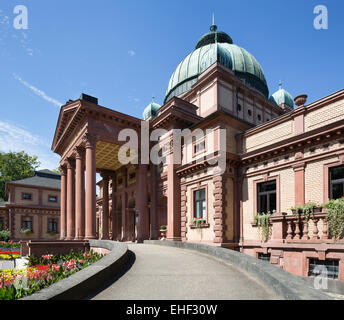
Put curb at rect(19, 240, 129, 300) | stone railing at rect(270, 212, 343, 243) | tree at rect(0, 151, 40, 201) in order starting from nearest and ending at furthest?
curb at rect(19, 240, 129, 300) < stone railing at rect(270, 212, 343, 243) < tree at rect(0, 151, 40, 201)

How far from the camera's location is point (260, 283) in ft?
21.5

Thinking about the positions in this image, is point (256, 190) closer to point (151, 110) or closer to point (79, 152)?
point (79, 152)

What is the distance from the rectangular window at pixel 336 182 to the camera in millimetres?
12828

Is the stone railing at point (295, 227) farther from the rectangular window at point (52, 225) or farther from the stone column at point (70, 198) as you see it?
the rectangular window at point (52, 225)

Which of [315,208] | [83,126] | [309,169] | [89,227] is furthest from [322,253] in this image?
[83,126]

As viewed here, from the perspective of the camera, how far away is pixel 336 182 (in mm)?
Result: 13023

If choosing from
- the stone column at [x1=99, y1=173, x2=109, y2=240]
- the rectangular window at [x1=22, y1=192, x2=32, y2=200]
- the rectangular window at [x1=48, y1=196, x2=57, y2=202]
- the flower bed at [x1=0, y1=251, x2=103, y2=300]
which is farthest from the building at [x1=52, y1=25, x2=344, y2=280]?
the rectangular window at [x1=48, y1=196, x2=57, y2=202]

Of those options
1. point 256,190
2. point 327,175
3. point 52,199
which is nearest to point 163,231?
point 256,190

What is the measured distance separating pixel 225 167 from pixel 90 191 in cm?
1050

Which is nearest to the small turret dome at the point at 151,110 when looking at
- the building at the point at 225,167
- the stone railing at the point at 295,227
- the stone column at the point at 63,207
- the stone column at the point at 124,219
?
the building at the point at 225,167

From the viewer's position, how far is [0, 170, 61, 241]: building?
43688 millimetres

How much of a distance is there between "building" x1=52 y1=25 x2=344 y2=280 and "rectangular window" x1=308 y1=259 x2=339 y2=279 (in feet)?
0.15

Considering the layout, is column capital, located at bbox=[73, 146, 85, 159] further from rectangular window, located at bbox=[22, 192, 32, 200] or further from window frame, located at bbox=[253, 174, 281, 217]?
rectangular window, located at bbox=[22, 192, 32, 200]
